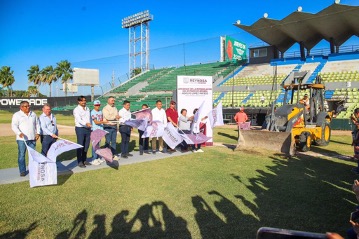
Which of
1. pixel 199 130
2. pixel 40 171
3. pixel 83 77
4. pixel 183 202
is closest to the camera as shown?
pixel 183 202

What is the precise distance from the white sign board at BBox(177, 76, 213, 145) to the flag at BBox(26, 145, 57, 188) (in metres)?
6.56

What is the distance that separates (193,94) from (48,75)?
196ft

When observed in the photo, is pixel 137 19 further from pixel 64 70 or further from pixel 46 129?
pixel 46 129

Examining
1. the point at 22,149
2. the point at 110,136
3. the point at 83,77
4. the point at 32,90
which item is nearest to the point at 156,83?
the point at 83,77

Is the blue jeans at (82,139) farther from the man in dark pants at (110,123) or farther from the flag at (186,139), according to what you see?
the flag at (186,139)

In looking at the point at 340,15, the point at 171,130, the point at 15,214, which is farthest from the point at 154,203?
the point at 340,15

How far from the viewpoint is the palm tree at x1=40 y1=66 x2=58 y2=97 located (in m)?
62.5

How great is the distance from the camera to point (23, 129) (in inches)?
268

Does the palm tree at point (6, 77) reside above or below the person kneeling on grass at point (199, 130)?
above

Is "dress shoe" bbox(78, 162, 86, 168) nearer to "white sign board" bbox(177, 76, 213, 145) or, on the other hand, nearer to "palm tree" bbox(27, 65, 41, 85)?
"white sign board" bbox(177, 76, 213, 145)

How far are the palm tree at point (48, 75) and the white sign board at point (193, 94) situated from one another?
190 feet

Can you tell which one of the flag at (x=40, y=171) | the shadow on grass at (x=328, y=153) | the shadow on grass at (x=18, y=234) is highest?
the flag at (x=40, y=171)

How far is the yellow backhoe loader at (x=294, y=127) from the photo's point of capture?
33.7ft

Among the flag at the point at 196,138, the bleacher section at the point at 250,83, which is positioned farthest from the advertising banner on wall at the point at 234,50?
the flag at the point at 196,138
